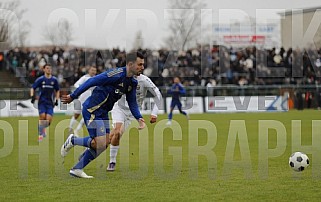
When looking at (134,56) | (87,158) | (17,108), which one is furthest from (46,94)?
(17,108)

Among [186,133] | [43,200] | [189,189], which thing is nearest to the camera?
[43,200]

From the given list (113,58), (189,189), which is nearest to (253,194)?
(189,189)

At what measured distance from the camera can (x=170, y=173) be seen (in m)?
11.4

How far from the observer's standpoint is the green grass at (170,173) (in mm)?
9078

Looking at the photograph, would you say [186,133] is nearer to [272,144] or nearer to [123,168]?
[272,144]

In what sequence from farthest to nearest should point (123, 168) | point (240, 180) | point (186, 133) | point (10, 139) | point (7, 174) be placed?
1. point (186, 133)
2. point (10, 139)
3. point (123, 168)
4. point (7, 174)
5. point (240, 180)

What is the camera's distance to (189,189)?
9.50 m

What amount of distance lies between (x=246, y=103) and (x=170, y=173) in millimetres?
26977

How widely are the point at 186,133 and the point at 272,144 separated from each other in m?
5.14

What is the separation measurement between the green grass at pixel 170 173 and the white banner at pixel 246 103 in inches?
706

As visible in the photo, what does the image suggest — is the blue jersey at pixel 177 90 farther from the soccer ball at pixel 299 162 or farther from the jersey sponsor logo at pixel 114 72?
the jersey sponsor logo at pixel 114 72

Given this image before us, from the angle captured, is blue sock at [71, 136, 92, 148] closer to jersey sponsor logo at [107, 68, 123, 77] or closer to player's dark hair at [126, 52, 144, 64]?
jersey sponsor logo at [107, 68, 123, 77]

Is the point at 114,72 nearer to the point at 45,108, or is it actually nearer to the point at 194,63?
the point at 45,108

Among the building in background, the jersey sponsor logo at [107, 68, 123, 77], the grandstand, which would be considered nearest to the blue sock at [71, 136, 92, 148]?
the jersey sponsor logo at [107, 68, 123, 77]
